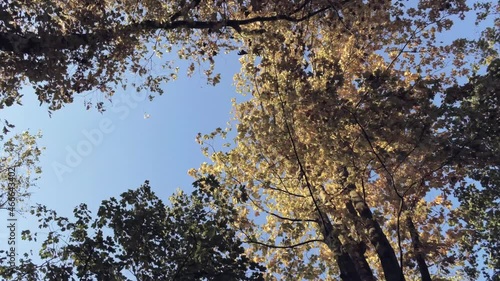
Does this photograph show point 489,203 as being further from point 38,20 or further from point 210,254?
point 38,20

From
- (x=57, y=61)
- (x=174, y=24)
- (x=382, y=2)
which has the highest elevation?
(x=382, y=2)

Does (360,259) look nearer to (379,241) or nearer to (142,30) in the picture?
(379,241)

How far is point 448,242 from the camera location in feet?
54.6

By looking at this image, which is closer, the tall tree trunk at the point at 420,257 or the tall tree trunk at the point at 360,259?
the tall tree trunk at the point at 360,259

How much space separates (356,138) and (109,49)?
22.2 feet

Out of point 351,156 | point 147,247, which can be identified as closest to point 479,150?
point 351,156

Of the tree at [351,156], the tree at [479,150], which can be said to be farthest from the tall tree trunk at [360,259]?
the tree at [479,150]

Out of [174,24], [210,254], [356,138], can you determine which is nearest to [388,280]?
[356,138]

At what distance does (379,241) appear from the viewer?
38.0 feet

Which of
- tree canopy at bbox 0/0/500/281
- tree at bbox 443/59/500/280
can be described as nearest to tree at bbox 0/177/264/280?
tree canopy at bbox 0/0/500/281

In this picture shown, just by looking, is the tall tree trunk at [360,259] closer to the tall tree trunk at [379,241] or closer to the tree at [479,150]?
the tall tree trunk at [379,241]

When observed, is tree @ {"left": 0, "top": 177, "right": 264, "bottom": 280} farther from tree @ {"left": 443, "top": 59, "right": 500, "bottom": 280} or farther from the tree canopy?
tree @ {"left": 443, "top": 59, "right": 500, "bottom": 280}

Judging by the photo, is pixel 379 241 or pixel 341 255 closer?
pixel 341 255

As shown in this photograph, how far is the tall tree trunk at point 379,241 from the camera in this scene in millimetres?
10719
